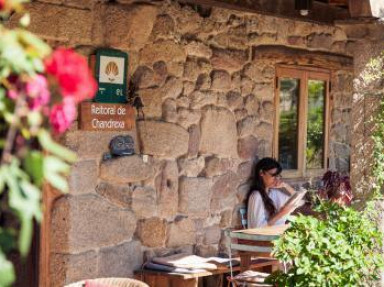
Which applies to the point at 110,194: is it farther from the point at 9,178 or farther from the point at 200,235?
the point at 9,178

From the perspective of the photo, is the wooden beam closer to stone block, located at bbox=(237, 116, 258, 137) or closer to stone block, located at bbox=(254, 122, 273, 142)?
stone block, located at bbox=(237, 116, 258, 137)

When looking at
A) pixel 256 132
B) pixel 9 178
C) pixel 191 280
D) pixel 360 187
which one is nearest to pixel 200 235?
pixel 191 280

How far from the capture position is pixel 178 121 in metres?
6.04

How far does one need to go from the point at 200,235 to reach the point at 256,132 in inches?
45.2

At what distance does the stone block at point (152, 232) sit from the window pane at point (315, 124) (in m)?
2.41

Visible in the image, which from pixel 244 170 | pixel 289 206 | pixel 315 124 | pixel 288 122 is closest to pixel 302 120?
pixel 288 122

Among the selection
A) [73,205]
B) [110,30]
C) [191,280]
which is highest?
[110,30]

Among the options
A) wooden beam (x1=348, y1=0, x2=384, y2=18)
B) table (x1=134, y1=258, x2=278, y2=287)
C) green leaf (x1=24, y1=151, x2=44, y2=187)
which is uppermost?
wooden beam (x1=348, y1=0, x2=384, y2=18)

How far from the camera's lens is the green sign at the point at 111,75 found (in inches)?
207

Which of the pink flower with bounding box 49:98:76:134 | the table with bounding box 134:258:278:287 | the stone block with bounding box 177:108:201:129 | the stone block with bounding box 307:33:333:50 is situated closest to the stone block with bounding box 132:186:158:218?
the table with bounding box 134:258:278:287

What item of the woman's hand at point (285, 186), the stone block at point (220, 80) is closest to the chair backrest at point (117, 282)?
Answer: the stone block at point (220, 80)

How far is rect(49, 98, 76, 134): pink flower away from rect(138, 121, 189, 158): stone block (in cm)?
396

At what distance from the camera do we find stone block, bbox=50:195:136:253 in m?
5.02

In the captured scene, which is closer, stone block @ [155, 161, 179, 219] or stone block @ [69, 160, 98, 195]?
stone block @ [69, 160, 98, 195]
